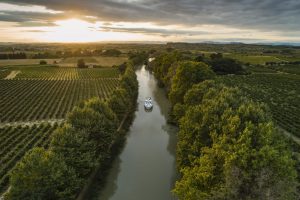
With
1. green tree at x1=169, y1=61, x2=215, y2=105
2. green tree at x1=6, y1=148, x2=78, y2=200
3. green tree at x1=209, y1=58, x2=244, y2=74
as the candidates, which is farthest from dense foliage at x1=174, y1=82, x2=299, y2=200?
green tree at x1=209, y1=58, x2=244, y2=74

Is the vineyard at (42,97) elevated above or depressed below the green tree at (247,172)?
below

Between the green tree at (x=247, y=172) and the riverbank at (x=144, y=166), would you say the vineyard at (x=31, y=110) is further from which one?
the green tree at (x=247, y=172)

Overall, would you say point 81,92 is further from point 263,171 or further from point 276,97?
point 263,171

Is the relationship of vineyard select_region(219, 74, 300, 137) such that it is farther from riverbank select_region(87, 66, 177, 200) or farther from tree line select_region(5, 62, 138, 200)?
tree line select_region(5, 62, 138, 200)

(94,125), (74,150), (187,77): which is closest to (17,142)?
(94,125)

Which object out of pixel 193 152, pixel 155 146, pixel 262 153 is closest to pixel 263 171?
pixel 262 153

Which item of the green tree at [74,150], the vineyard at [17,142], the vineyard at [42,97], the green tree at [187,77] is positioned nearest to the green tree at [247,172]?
the green tree at [74,150]

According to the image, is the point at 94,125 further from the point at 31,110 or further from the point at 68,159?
the point at 31,110
